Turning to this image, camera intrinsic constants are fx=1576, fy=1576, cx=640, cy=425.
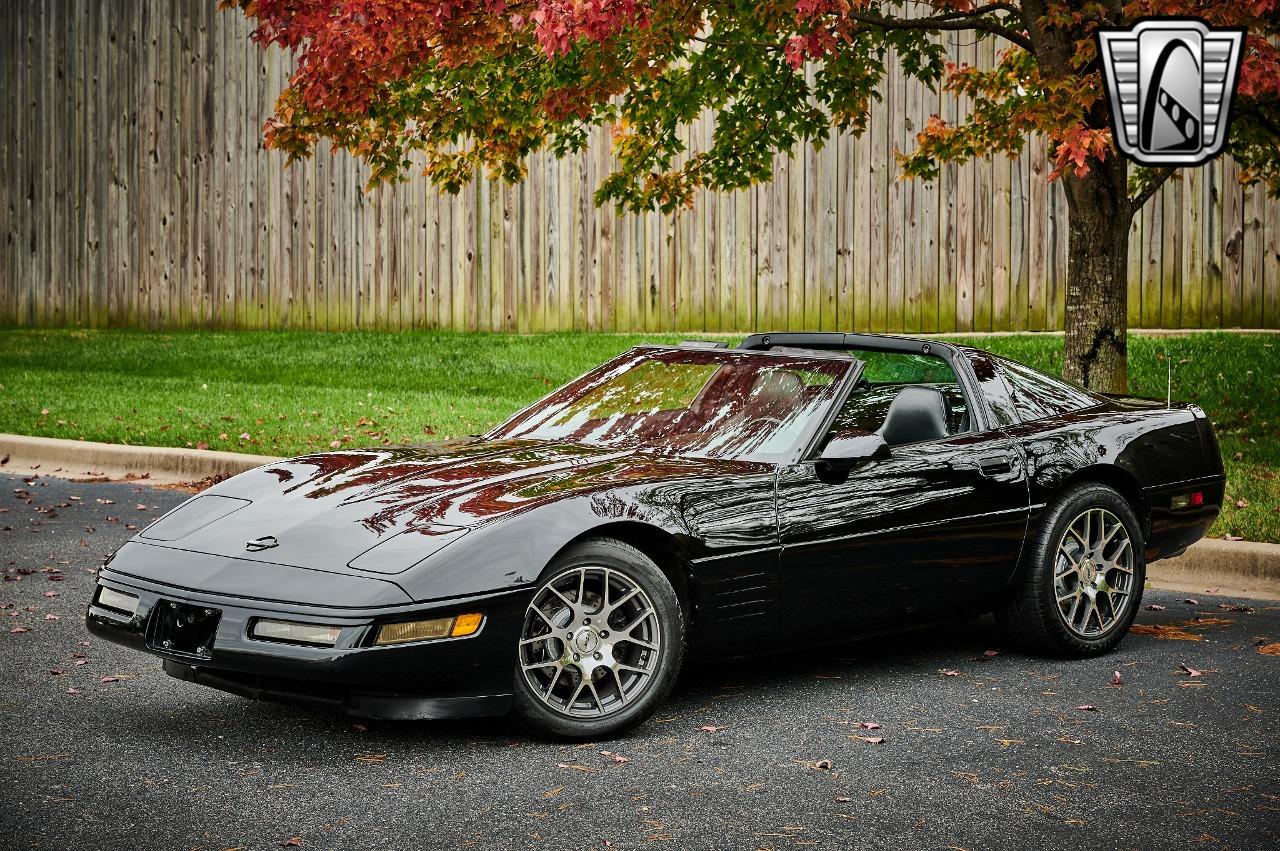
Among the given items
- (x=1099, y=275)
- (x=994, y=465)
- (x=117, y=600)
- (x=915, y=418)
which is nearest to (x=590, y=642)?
(x=117, y=600)

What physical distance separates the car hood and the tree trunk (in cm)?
520

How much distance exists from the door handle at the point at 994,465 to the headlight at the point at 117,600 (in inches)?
122

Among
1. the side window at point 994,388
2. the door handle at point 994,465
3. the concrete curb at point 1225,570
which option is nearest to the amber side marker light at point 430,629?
the door handle at point 994,465

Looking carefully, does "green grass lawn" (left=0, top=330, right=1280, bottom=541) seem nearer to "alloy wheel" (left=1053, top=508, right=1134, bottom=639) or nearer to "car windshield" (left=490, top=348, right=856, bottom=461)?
"alloy wheel" (left=1053, top=508, right=1134, bottom=639)

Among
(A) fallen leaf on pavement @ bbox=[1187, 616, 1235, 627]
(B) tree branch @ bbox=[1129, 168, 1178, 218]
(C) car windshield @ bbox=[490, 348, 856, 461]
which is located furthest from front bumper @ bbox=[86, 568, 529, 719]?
(B) tree branch @ bbox=[1129, 168, 1178, 218]

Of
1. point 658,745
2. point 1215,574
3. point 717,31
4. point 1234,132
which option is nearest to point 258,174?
point 717,31

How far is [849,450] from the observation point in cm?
542

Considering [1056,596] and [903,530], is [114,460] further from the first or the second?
[1056,596]

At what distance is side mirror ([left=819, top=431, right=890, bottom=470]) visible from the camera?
17.7ft

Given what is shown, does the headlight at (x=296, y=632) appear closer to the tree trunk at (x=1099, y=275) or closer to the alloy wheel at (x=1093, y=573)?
the alloy wheel at (x=1093, y=573)

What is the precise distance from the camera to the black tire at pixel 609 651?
15.8ft

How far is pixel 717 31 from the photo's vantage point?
10.9 m

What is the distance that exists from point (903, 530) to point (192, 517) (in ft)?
8.16

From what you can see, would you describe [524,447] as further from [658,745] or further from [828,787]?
[828,787]
